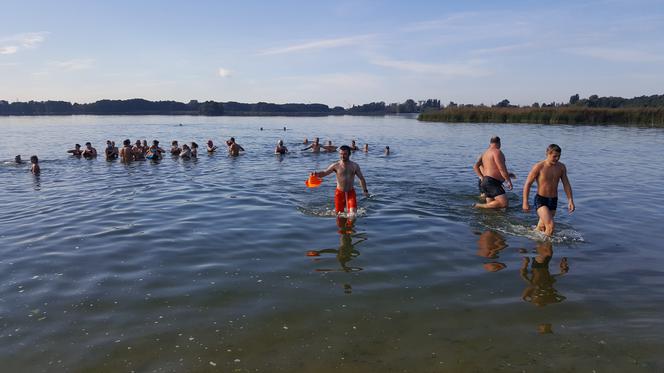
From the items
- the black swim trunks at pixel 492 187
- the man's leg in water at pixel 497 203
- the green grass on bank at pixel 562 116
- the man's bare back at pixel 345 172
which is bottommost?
the man's leg in water at pixel 497 203

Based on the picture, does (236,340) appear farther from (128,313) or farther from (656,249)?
(656,249)

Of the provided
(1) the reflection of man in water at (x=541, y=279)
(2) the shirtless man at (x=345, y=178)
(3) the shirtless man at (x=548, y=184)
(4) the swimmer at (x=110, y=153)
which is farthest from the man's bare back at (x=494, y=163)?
(4) the swimmer at (x=110, y=153)

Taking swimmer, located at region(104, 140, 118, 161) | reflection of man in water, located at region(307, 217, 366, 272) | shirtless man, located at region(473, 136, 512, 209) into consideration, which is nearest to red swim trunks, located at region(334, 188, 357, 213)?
reflection of man in water, located at region(307, 217, 366, 272)

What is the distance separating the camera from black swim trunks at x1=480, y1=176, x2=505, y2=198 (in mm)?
11516

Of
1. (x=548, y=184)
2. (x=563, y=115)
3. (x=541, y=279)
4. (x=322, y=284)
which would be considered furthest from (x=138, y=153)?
(x=563, y=115)

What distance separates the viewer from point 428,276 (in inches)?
284

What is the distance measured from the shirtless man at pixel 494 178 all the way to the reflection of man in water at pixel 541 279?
116 inches

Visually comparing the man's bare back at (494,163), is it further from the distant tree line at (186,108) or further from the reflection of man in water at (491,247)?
the distant tree line at (186,108)

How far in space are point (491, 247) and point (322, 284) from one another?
364 cm

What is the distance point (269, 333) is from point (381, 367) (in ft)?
4.83

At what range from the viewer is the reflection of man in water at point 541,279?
20.8ft

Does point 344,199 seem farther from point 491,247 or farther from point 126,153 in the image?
point 126,153

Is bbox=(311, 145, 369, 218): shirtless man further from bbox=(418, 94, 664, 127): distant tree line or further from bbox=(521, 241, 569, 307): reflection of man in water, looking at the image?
bbox=(418, 94, 664, 127): distant tree line

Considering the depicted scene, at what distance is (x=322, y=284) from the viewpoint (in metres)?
6.91
